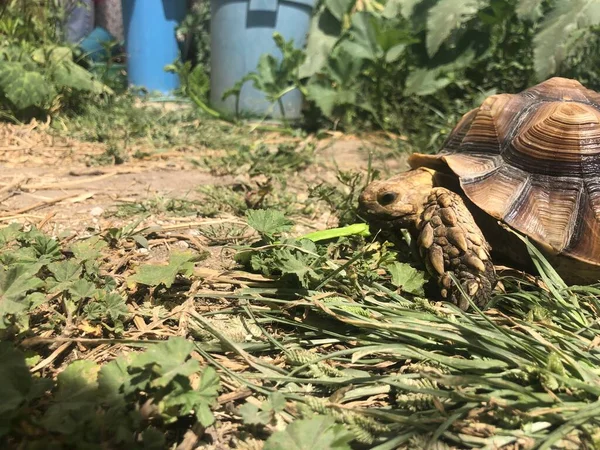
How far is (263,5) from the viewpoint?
4.48m

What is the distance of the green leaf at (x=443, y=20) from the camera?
11.4 feet

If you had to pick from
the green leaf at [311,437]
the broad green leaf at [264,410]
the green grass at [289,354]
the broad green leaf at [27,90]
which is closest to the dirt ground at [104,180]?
the broad green leaf at [27,90]

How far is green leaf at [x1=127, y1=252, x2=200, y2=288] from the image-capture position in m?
1.50

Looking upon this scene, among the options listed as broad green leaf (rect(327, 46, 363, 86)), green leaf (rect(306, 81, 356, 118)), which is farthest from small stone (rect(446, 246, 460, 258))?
→ broad green leaf (rect(327, 46, 363, 86))

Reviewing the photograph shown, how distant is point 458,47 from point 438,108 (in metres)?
0.49

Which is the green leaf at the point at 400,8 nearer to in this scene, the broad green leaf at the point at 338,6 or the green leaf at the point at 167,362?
the broad green leaf at the point at 338,6

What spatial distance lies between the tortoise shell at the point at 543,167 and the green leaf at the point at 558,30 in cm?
110

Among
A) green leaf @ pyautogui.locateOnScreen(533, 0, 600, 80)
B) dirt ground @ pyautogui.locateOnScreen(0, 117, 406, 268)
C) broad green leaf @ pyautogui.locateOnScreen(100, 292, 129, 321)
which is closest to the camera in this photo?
broad green leaf @ pyautogui.locateOnScreen(100, 292, 129, 321)

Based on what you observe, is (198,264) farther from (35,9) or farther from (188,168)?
(35,9)

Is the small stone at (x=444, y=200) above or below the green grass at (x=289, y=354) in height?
above

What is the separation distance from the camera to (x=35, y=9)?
3.90m

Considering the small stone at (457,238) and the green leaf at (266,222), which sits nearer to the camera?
the small stone at (457,238)

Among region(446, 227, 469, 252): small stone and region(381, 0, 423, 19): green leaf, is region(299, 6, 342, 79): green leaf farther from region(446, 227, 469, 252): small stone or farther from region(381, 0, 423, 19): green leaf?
region(446, 227, 469, 252): small stone

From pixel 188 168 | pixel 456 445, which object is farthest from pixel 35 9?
pixel 456 445
